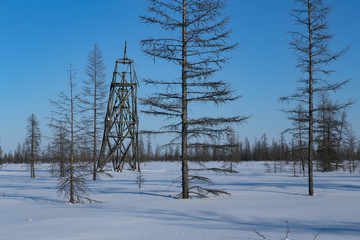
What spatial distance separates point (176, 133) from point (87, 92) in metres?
14.1

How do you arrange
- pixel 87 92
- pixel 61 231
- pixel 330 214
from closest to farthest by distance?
pixel 61 231 → pixel 330 214 → pixel 87 92

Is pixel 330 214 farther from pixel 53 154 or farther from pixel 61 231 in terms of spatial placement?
pixel 53 154

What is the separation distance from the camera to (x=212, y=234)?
6445 millimetres

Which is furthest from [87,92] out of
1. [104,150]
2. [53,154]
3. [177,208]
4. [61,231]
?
[61,231]

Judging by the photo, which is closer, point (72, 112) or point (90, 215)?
point (90, 215)

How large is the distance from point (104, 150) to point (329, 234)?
2394 centimetres

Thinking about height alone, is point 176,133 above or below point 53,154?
above

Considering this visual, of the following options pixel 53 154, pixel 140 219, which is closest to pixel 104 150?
pixel 53 154

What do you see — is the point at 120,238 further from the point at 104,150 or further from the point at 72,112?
the point at 104,150

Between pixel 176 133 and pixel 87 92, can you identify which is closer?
pixel 176 133

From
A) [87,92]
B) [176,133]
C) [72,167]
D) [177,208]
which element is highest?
[87,92]

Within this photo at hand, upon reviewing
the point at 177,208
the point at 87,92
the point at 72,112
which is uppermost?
the point at 87,92

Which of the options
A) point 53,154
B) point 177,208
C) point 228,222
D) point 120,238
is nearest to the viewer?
point 120,238

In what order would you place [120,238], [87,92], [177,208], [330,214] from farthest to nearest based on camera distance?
[87,92]
[177,208]
[330,214]
[120,238]
